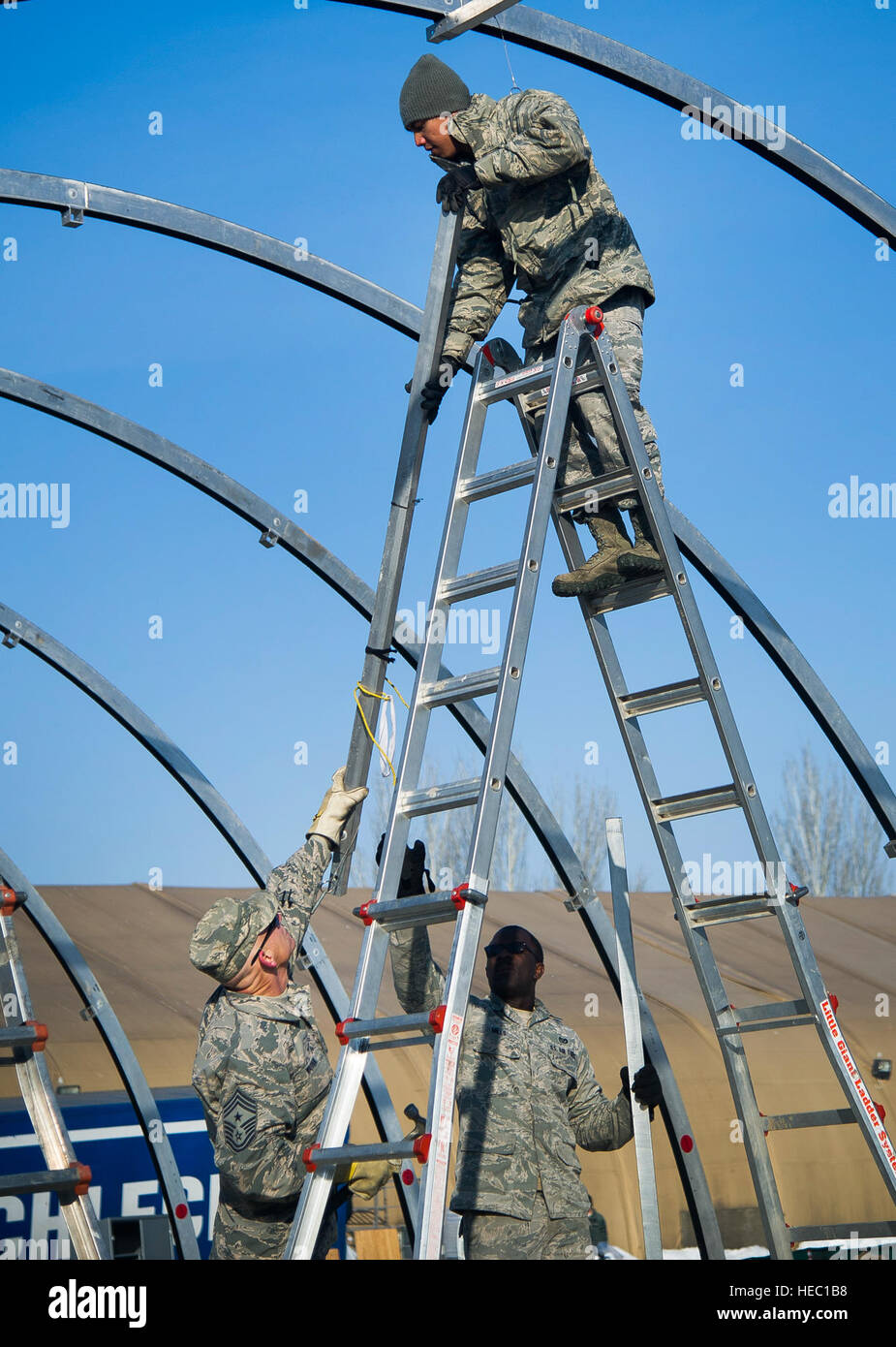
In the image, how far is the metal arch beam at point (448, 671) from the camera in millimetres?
6375

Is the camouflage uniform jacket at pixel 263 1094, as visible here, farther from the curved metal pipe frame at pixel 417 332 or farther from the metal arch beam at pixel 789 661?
the metal arch beam at pixel 789 661

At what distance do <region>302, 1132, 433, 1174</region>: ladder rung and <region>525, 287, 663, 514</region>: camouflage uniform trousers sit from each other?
2.48m

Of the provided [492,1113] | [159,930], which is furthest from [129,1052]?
[159,930]

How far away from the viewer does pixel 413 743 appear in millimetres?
4340

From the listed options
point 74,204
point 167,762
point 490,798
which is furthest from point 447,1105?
point 167,762

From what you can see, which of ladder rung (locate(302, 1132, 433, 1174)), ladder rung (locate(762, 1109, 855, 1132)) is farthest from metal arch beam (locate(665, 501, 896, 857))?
ladder rung (locate(302, 1132, 433, 1174))

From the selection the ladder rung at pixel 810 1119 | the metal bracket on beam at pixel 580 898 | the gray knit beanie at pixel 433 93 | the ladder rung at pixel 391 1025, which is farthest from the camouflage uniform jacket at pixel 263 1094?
the gray knit beanie at pixel 433 93

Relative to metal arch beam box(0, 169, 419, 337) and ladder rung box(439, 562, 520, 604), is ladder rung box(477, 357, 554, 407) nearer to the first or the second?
ladder rung box(439, 562, 520, 604)

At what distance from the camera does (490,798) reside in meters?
3.79

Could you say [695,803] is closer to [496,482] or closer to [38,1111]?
[496,482]

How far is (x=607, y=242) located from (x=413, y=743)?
2.16 meters

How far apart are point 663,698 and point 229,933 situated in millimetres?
1960

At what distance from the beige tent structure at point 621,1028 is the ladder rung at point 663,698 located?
6400 mm
